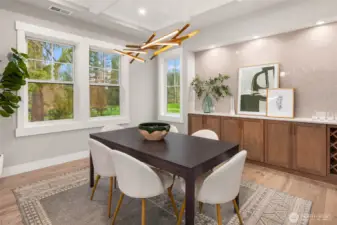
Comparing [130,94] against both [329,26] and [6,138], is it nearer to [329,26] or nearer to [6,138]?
[6,138]

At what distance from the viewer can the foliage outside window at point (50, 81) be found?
3343 millimetres

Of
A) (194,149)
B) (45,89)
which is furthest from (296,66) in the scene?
(45,89)

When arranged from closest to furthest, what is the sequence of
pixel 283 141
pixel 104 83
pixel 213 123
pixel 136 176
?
pixel 136 176, pixel 283 141, pixel 213 123, pixel 104 83

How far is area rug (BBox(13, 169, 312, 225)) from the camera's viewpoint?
188cm

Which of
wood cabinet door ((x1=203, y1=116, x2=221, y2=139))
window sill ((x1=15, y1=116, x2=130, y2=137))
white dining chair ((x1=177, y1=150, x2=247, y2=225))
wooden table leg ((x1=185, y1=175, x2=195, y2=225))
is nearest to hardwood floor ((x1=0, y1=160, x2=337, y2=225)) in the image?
window sill ((x1=15, y1=116, x2=130, y2=137))

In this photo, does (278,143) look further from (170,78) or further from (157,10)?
(157,10)

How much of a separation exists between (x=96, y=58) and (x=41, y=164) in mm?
2381

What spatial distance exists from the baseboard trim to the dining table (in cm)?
164

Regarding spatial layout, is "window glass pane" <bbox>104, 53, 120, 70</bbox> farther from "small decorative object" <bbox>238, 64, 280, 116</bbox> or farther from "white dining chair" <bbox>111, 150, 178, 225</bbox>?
"white dining chair" <bbox>111, 150, 178, 225</bbox>

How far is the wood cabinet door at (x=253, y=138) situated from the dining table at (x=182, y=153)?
163cm

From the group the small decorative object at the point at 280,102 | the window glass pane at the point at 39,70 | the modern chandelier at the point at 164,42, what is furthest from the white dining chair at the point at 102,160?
the small decorative object at the point at 280,102

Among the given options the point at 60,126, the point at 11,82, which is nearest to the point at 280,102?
the point at 60,126

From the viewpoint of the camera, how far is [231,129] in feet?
12.1

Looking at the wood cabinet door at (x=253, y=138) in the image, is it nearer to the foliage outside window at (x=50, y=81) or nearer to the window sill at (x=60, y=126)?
the window sill at (x=60, y=126)
